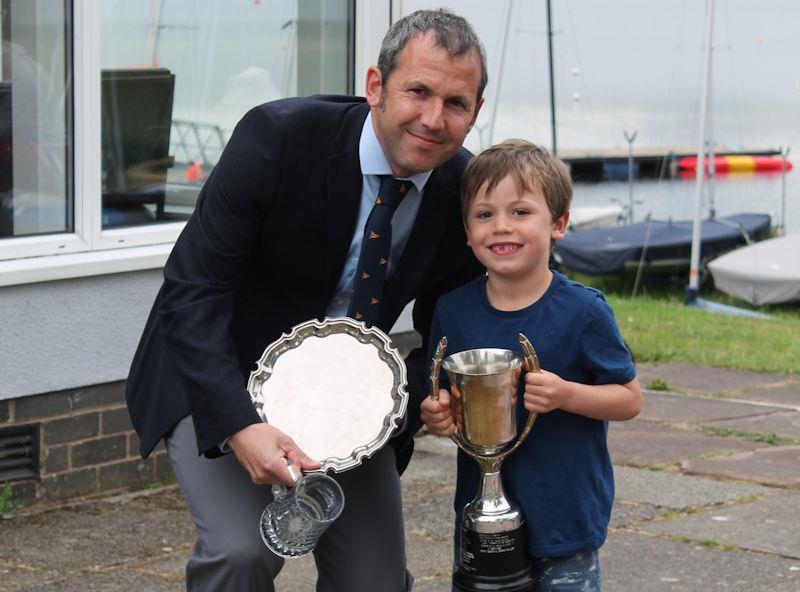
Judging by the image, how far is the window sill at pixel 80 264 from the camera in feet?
17.6

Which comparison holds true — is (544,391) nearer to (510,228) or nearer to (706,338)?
(510,228)

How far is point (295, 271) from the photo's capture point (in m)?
3.42

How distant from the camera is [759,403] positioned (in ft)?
26.7

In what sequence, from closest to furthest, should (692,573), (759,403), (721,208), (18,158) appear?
(692,573), (18,158), (759,403), (721,208)

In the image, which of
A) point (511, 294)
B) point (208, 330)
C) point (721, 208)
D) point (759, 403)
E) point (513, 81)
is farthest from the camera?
point (721, 208)

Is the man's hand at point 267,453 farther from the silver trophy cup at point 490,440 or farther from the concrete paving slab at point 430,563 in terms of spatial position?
the concrete paving slab at point 430,563

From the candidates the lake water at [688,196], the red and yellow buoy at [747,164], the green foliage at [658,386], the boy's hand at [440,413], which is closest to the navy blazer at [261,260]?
the boy's hand at [440,413]

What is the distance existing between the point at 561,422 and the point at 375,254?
0.60m

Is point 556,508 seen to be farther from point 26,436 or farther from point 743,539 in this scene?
point 26,436

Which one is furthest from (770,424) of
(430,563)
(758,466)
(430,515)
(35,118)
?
(35,118)

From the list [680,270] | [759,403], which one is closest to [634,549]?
[759,403]

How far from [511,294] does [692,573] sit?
6.09ft

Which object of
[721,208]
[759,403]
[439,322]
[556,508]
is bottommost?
[721,208]

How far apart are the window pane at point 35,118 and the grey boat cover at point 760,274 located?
476 inches
